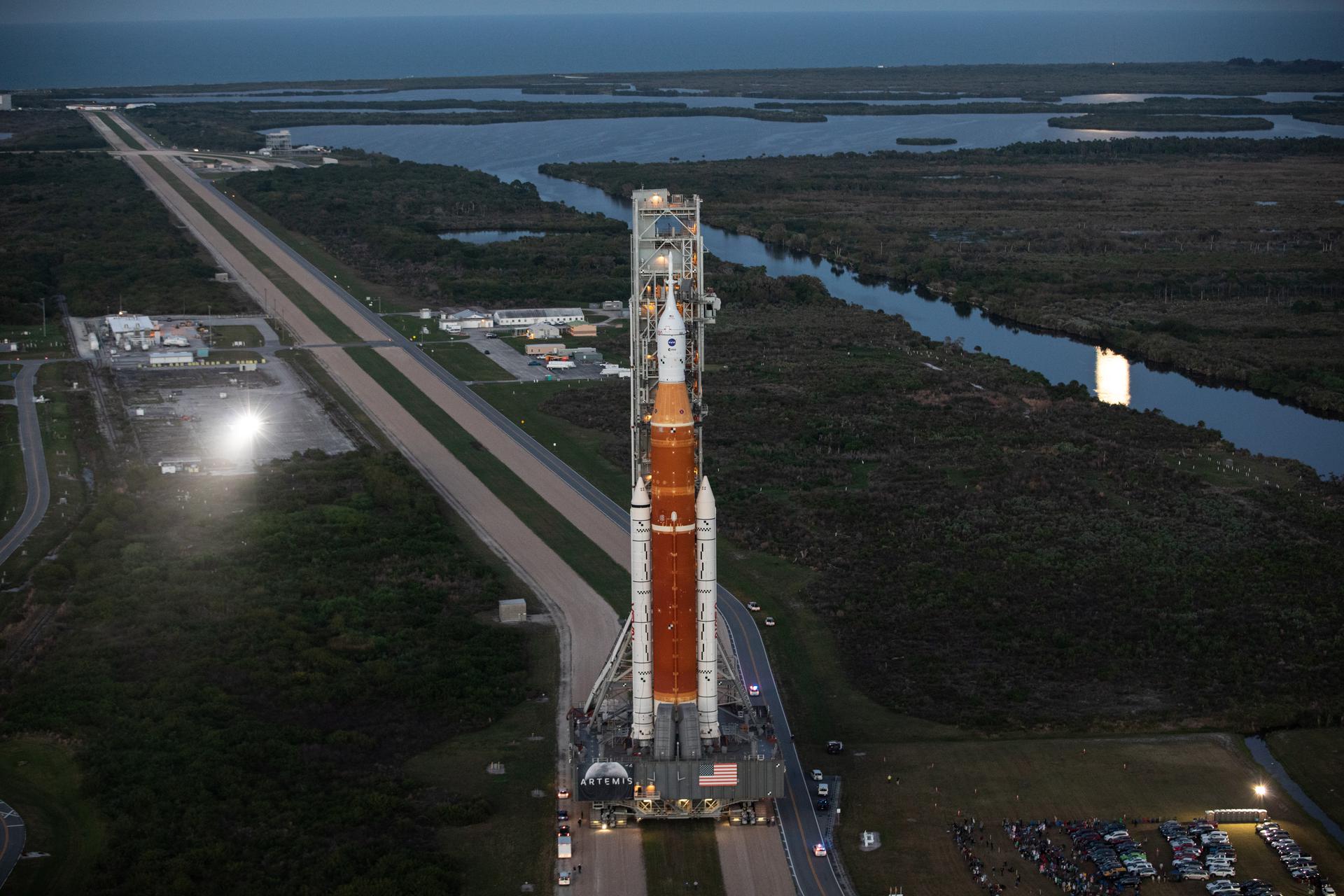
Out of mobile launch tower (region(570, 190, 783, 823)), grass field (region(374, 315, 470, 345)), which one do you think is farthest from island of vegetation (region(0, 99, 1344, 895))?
grass field (region(374, 315, 470, 345))

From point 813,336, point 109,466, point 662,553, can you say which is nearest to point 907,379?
point 813,336

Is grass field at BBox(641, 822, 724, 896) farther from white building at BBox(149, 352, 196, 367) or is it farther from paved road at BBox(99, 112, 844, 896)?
white building at BBox(149, 352, 196, 367)

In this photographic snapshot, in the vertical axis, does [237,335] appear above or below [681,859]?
above

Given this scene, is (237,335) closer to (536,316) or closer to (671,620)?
(536,316)

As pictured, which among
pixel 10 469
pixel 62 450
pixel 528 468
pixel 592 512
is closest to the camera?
pixel 592 512

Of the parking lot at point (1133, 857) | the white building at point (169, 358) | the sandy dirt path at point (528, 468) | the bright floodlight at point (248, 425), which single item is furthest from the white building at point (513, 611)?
the white building at point (169, 358)

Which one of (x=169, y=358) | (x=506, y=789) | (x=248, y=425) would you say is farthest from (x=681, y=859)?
(x=169, y=358)
